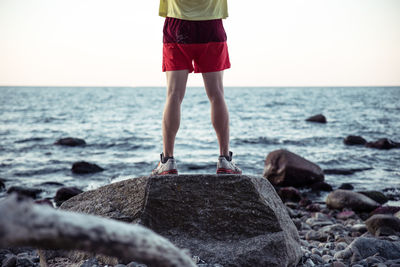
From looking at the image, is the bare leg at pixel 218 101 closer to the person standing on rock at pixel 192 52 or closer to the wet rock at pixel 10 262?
the person standing on rock at pixel 192 52

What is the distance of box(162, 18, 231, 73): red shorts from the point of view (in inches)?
140

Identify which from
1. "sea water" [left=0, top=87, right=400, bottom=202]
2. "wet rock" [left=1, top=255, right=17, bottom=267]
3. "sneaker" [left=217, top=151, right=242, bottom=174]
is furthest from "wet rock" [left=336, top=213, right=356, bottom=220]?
"wet rock" [left=1, top=255, right=17, bottom=267]

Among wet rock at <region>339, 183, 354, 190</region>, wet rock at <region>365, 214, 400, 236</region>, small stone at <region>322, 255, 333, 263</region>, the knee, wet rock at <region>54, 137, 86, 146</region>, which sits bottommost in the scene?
wet rock at <region>54, 137, 86, 146</region>

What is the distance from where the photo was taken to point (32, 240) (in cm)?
102

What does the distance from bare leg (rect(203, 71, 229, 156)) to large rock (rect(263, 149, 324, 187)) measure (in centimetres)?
609

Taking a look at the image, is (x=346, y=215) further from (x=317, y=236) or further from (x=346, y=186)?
(x=346, y=186)

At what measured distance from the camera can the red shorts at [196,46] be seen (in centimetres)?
354

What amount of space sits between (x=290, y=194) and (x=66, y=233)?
8.15 metres

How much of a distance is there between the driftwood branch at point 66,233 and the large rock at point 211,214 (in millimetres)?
2090

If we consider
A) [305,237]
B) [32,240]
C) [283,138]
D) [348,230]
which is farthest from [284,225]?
[283,138]

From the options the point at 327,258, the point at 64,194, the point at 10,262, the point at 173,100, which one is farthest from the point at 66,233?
the point at 64,194

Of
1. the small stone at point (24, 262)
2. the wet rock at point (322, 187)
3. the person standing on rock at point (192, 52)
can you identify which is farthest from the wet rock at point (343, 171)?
the small stone at point (24, 262)

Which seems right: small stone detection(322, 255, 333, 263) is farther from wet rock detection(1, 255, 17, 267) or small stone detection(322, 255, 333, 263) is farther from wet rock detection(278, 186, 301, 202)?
wet rock detection(278, 186, 301, 202)

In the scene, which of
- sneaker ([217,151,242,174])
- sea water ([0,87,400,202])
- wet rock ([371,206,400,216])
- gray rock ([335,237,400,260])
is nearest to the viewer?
sneaker ([217,151,242,174])
